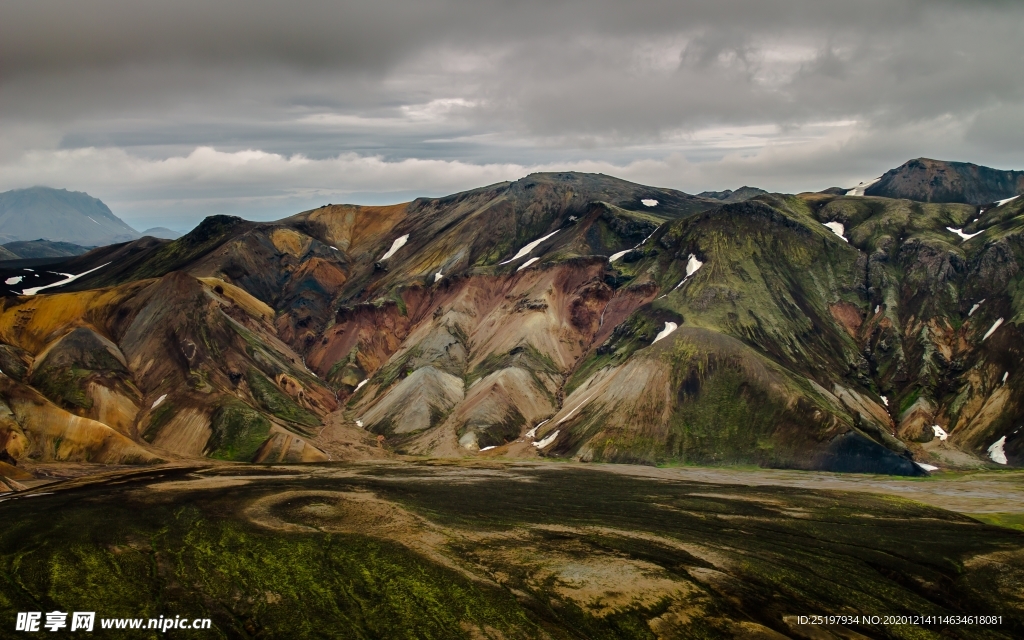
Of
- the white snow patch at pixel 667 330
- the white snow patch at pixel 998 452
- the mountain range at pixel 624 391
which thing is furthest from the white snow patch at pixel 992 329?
the white snow patch at pixel 667 330

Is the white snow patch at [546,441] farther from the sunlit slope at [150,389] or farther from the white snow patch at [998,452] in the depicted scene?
the white snow patch at [998,452]

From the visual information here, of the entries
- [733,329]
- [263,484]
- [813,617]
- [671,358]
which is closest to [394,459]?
[263,484]

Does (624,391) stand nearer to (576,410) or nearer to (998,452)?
(576,410)

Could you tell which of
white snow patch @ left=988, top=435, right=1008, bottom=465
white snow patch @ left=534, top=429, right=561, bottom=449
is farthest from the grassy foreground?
white snow patch @ left=534, top=429, right=561, bottom=449

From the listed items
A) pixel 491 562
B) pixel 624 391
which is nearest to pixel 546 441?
pixel 624 391

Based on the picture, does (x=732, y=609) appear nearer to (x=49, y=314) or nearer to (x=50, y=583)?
(x=50, y=583)
